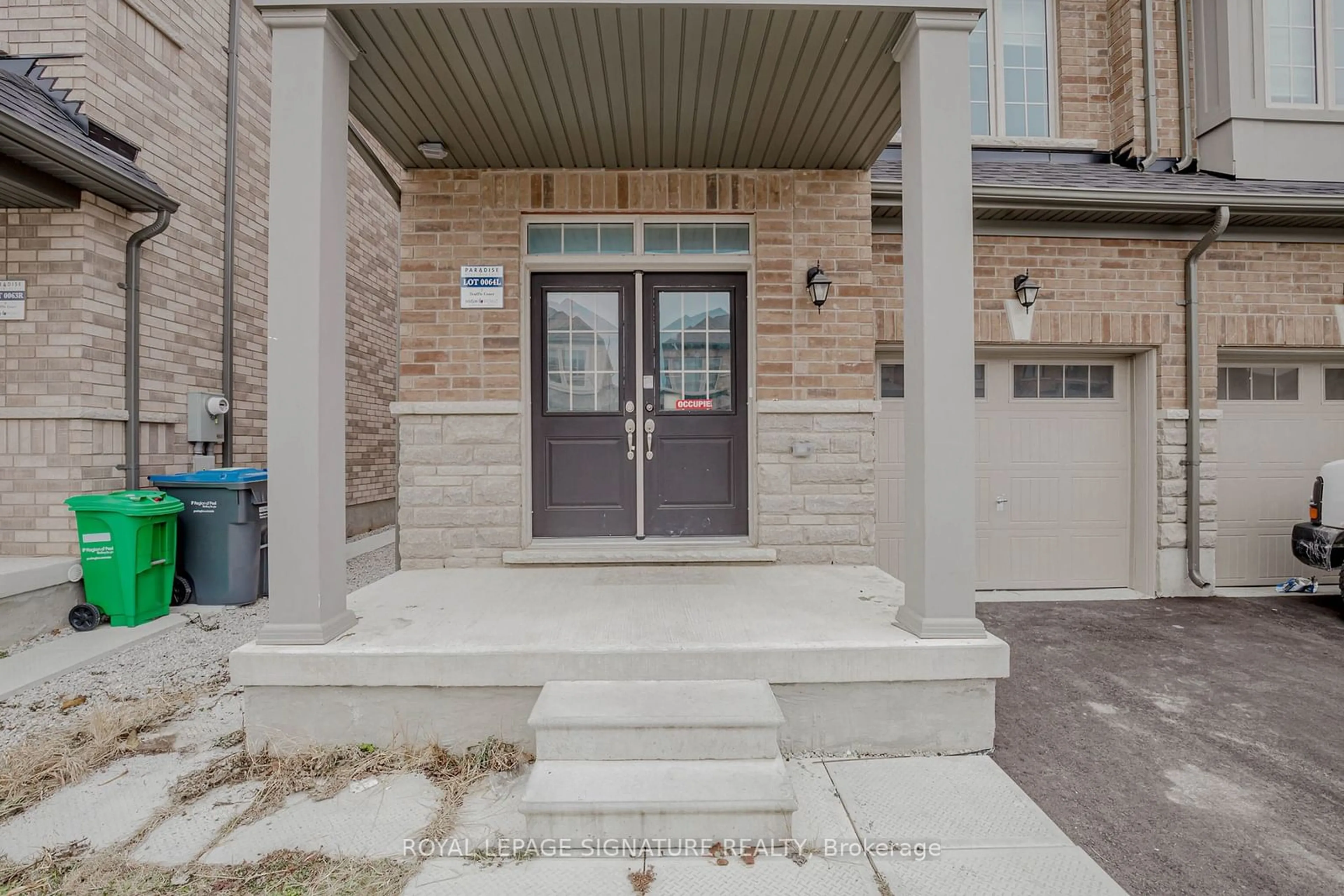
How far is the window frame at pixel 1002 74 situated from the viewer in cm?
589

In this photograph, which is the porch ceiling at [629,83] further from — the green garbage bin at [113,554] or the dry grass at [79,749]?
the dry grass at [79,749]

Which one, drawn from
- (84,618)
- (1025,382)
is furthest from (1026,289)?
(84,618)

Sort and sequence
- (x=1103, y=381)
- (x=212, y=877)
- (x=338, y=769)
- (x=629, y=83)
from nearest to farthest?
(x=212, y=877)
(x=338, y=769)
(x=629, y=83)
(x=1103, y=381)

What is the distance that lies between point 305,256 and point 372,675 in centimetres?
175

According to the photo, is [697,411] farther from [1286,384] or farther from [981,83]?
[1286,384]

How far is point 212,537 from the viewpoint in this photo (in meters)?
4.66

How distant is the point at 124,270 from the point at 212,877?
4547 mm

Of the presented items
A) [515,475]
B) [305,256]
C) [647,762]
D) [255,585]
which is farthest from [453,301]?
[647,762]

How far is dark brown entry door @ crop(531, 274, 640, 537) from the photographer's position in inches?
170

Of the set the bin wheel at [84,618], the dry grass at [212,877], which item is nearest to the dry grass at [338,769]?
the dry grass at [212,877]

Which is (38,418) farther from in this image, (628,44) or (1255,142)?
(1255,142)

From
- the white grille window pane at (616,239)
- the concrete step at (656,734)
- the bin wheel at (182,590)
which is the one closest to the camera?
the concrete step at (656,734)

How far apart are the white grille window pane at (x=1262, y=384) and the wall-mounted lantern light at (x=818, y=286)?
4.32 meters

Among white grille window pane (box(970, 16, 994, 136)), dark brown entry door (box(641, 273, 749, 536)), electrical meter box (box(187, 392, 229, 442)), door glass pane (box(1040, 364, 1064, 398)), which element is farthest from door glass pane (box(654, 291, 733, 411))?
electrical meter box (box(187, 392, 229, 442))
